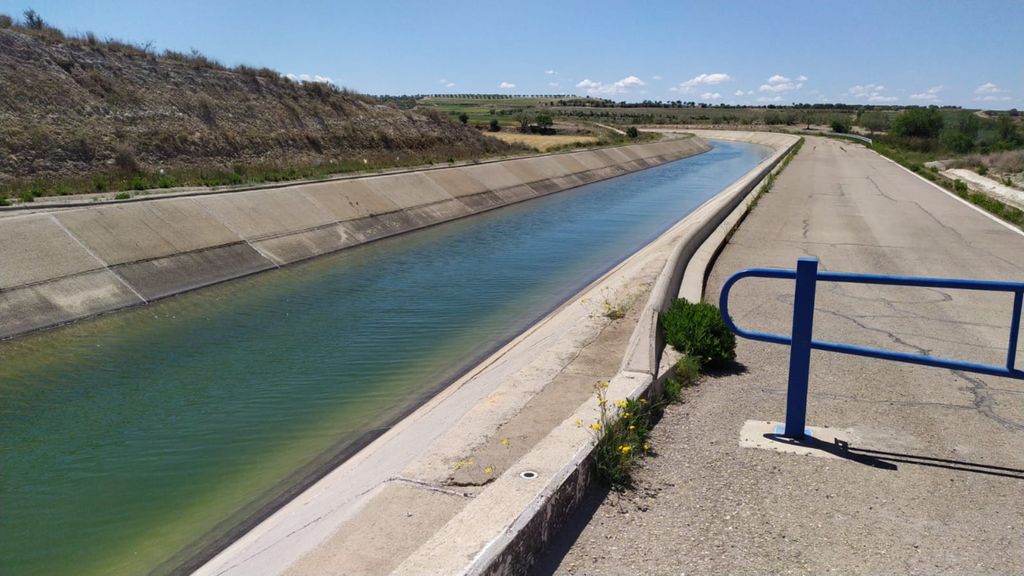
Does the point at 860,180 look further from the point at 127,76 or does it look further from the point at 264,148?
the point at 127,76

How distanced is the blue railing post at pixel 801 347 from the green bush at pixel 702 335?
192cm

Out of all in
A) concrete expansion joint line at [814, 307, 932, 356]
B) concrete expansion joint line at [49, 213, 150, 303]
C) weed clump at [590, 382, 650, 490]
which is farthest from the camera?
concrete expansion joint line at [49, 213, 150, 303]

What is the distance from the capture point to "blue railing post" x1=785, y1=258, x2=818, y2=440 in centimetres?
572

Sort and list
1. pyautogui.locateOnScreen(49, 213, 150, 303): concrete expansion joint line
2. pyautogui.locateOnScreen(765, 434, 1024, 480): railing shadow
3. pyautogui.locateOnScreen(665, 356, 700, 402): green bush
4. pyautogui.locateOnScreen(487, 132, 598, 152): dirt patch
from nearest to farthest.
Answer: pyautogui.locateOnScreen(765, 434, 1024, 480): railing shadow < pyautogui.locateOnScreen(665, 356, 700, 402): green bush < pyautogui.locateOnScreen(49, 213, 150, 303): concrete expansion joint line < pyautogui.locateOnScreen(487, 132, 598, 152): dirt patch

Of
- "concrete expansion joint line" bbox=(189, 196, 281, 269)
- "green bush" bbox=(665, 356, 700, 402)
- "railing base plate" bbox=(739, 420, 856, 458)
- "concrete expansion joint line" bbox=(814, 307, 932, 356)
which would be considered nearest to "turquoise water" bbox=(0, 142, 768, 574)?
"concrete expansion joint line" bbox=(189, 196, 281, 269)

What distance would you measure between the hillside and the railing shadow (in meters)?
21.3

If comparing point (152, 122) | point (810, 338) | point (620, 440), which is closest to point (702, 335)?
point (810, 338)

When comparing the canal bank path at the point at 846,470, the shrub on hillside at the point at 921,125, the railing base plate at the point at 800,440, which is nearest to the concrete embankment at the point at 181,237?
the canal bank path at the point at 846,470

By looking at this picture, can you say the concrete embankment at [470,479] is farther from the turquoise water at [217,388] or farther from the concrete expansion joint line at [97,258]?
the concrete expansion joint line at [97,258]

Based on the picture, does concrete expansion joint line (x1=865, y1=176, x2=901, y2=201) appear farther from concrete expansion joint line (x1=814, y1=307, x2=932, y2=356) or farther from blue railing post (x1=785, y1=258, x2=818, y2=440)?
blue railing post (x1=785, y1=258, x2=818, y2=440)

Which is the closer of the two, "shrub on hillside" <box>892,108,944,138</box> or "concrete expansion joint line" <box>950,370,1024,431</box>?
"concrete expansion joint line" <box>950,370,1024,431</box>

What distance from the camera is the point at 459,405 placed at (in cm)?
866

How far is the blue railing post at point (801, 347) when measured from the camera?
5719mm

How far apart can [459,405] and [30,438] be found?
5078 millimetres
